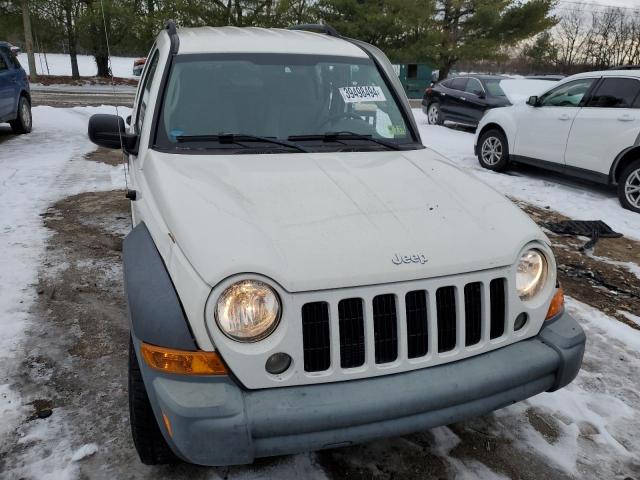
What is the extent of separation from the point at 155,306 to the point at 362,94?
7.46 feet

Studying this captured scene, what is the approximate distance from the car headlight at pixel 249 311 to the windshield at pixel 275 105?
1321 mm

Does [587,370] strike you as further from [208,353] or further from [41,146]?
[41,146]

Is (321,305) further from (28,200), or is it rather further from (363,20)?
(363,20)

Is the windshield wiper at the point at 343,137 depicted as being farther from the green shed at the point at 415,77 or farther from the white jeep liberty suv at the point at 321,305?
the green shed at the point at 415,77

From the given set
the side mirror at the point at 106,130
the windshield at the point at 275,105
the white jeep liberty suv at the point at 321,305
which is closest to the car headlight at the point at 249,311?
the white jeep liberty suv at the point at 321,305

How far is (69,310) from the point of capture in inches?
154

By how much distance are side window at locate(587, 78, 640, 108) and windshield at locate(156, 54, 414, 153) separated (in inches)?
200

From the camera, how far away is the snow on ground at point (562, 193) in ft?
22.0

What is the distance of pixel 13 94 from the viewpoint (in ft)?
34.8

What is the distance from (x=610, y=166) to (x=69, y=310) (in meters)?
6.90

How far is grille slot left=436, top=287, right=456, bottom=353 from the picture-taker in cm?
213

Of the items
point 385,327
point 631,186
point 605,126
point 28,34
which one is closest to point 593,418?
point 385,327

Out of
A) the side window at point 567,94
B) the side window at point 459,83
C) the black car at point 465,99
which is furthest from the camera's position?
the side window at point 459,83

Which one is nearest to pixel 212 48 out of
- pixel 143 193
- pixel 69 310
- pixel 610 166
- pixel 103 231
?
pixel 143 193
